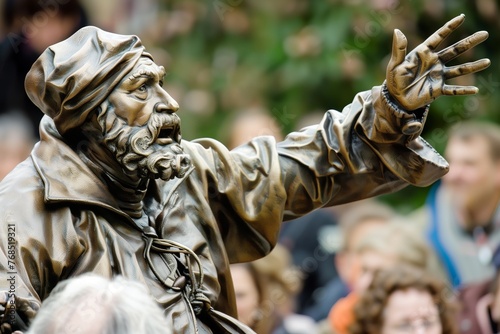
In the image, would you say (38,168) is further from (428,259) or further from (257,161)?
(428,259)

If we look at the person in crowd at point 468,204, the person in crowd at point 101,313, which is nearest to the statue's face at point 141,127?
the person in crowd at point 101,313

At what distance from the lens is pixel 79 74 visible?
5734 mm

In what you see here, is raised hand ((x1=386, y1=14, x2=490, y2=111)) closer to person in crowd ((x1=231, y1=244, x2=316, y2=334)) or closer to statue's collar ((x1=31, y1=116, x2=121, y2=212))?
statue's collar ((x1=31, y1=116, x2=121, y2=212))

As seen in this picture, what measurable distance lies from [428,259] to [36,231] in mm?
3779

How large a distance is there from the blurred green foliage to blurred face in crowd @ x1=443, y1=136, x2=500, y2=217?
6.00 feet

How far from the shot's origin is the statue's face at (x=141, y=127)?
576 cm

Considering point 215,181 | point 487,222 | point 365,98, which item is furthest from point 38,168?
point 487,222

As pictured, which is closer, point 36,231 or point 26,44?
point 36,231

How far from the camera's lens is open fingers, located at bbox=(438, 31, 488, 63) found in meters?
5.95

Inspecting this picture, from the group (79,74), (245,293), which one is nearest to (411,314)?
(245,293)

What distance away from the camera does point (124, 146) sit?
5770 millimetres

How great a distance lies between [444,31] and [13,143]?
4470mm

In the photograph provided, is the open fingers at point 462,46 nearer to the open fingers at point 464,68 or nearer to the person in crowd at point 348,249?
the open fingers at point 464,68

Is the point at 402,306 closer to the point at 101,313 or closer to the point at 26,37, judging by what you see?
the point at 26,37
